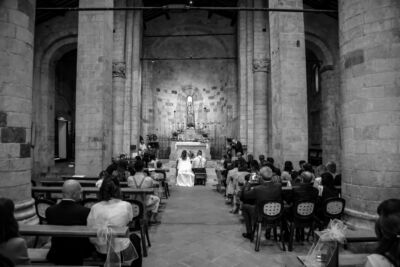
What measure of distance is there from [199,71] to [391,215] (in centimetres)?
2346

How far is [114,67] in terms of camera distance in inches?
602

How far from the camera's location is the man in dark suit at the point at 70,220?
2775 millimetres

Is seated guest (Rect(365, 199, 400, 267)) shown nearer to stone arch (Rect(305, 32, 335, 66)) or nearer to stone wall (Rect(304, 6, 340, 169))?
stone wall (Rect(304, 6, 340, 169))

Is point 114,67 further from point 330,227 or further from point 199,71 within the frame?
point 330,227

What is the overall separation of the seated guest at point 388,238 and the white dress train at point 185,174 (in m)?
9.75

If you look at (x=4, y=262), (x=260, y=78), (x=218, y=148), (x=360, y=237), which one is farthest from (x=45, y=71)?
(x=360, y=237)

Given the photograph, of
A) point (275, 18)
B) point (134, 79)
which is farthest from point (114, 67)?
point (275, 18)

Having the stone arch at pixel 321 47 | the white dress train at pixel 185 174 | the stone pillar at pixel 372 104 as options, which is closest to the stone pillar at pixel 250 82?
the stone arch at pixel 321 47

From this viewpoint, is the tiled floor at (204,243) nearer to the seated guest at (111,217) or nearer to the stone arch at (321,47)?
the seated guest at (111,217)

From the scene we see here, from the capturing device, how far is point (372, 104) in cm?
437

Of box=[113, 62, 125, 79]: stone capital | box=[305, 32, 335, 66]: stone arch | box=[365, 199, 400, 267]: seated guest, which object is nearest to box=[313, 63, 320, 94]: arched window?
box=[305, 32, 335, 66]: stone arch

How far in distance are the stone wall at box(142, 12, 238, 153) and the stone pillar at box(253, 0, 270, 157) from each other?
19.0 ft

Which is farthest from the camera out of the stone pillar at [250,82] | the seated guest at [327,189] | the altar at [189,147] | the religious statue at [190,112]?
the religious statue at [190,112]

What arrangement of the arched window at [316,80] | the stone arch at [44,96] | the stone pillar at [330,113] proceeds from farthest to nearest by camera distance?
1. the arched window at [316,80]
2. the stone arch at [44,96]
3. the stone pillar at [330,113]
